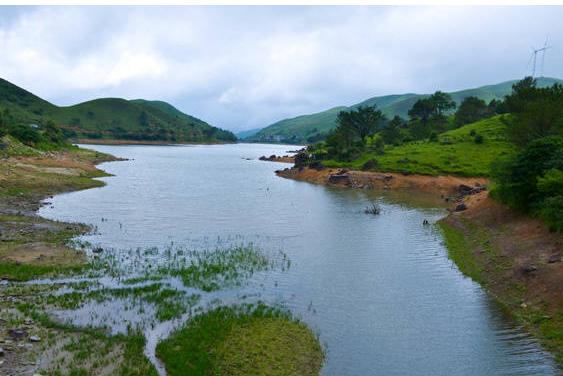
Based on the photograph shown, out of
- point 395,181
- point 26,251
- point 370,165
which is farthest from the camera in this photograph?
point 370,165

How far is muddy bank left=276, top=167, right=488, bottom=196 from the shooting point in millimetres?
88625

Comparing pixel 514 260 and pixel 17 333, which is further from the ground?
pixel 17 333

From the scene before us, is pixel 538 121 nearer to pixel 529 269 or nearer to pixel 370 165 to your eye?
pixel 370 165

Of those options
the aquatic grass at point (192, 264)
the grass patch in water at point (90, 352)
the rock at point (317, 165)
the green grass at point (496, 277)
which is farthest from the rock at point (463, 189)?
the grass patch in water at point (90, 352)

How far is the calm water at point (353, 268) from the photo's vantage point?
22.2m

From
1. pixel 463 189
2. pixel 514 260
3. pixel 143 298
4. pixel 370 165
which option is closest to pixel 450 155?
pixel 370 165

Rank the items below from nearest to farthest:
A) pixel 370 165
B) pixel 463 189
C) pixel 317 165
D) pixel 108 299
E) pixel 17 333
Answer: pixel 17 333
pixel 108 299
pixel 463 189
pixel 370 165
pixel 317 165

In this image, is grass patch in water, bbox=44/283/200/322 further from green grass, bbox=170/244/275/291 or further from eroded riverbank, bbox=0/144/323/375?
green grass, bbox=170/244/275/291

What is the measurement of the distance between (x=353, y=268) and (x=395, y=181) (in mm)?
61751

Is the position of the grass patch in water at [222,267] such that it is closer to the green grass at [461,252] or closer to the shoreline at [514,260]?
the green grass at [461,252]

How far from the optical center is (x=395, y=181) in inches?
3733

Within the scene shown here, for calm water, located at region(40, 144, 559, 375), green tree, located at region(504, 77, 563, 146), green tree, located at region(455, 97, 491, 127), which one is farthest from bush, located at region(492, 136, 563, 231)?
green tree, located at region(455, 97, 491, 127)

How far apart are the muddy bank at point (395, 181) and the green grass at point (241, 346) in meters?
68.4

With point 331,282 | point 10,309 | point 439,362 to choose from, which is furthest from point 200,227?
point 439,362
